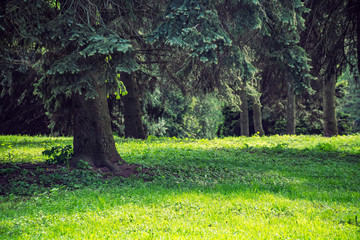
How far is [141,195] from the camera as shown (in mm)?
5719

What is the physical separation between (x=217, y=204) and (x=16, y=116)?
15.8m

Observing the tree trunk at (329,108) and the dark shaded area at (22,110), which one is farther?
the tree trunk at (329,108)

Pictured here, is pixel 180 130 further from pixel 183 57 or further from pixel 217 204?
pixel 217 204

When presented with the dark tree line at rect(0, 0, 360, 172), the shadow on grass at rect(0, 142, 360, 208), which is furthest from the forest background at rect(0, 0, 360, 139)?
the shadow on grass at rect(0, 142, 360, 208)

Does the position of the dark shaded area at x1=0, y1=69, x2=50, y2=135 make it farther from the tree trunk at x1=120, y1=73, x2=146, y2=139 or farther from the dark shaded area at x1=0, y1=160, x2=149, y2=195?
the dark shaded area at x1=0, y1=160, x2=149, y2=195

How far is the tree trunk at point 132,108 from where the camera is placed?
49.4ft

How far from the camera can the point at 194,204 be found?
510cm

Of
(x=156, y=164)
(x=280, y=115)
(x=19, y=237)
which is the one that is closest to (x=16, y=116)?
(x=156, y=164)

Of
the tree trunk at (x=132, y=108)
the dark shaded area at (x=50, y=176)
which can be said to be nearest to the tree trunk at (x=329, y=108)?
the tree trunk at (x=132, y=108)

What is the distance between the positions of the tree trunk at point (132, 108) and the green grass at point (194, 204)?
6.36 meters

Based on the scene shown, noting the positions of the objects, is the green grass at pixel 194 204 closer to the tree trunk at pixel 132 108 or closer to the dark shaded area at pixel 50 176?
the dark shaded area at pixel 50 176

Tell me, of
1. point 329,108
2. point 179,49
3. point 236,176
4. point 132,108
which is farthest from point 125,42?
point 329,108

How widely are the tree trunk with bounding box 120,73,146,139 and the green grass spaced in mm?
6360

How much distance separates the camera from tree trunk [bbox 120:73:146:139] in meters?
15.1
